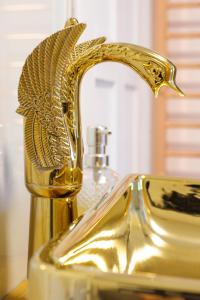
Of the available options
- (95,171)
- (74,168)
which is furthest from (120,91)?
(74,168)

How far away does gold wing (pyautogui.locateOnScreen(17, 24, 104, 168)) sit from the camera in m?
0.47

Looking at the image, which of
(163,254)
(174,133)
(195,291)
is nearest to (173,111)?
(174,133)

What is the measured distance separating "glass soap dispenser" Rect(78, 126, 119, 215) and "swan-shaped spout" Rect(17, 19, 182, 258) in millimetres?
117

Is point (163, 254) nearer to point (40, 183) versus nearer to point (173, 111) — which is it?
point (40, 183)

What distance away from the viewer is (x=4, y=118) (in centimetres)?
55

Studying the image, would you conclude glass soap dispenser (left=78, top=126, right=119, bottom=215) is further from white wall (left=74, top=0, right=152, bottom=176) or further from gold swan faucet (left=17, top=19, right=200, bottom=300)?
white wall (left=74, top=0, right=152, bottom=176)

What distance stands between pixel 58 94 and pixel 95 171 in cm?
20

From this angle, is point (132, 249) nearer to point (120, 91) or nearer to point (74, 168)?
point (74, 168)

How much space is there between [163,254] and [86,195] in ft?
0.50

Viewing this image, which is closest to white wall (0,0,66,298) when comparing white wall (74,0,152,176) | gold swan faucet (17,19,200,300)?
gold swan faucet (17,19,200,300)

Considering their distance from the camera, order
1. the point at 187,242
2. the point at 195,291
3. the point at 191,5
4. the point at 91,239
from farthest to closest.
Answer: the point at 191,5 < the point at 187,242 < the point at 91,239 < the point at 195,291

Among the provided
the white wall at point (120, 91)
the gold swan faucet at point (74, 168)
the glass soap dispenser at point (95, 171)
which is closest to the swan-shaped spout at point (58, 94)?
the gold swan faucet at point (74, 168)

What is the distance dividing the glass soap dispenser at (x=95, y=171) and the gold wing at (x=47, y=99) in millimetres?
132

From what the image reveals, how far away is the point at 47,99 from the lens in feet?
1.55
